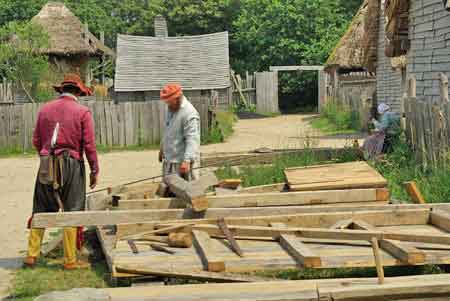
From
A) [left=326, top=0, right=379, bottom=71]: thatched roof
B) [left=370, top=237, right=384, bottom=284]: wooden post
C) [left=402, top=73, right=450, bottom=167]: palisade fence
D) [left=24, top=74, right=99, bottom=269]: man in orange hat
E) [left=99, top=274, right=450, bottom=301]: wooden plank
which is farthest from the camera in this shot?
[left=326, top=0, right=379, bottom=71]: thatched roof

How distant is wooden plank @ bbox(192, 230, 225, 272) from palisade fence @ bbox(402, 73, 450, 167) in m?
4.29

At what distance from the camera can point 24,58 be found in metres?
25.2

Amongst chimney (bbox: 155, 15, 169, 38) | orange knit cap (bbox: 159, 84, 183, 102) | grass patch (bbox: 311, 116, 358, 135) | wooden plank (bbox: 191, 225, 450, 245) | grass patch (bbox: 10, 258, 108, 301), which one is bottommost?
grass patch (bbox: 311, 116, 358, 135)

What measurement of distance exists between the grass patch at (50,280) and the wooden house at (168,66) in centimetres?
2146

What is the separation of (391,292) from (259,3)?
3381cm

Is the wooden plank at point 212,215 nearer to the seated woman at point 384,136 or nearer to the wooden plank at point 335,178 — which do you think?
the wooden plank at point 335,178

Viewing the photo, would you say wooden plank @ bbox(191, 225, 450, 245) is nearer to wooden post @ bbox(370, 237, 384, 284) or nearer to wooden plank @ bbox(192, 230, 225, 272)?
wooden plank @ bbox(192, 230, 225, 272)

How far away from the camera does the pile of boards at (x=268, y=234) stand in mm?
4418

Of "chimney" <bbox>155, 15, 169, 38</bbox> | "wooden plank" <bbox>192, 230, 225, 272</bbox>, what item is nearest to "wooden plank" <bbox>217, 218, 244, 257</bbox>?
"wooden plank" <bbox>192, 230, 225, 272</bbox>

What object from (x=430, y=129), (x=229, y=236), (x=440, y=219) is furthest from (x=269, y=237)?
(x=430, y=129)

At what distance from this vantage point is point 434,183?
7.76 m

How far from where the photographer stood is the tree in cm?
2519

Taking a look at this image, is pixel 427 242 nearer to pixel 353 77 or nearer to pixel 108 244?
pixel 108 244

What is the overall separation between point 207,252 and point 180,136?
272 centimetres
